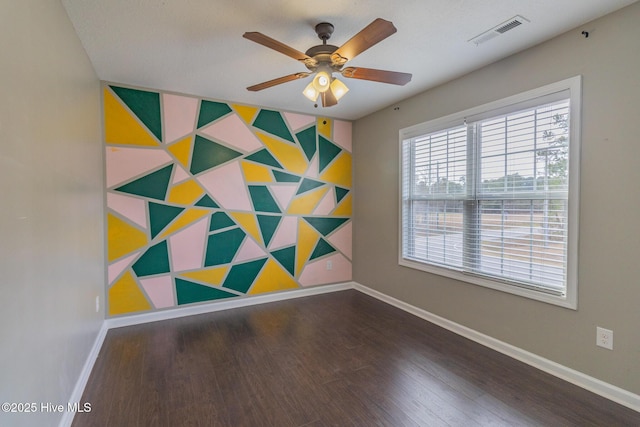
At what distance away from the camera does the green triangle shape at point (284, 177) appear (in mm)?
3943

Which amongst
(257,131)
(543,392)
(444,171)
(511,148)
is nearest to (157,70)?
(257,131)

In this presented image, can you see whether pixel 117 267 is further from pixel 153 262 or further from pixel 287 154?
pixel 287 154

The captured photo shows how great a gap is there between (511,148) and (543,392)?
1.86 metres

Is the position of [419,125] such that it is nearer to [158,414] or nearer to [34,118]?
[34,118]

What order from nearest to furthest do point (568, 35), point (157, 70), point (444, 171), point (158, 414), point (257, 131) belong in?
point (158, 414)
point (568, 35)
point (157, 70)
point (444, 171)
point (257, 131)

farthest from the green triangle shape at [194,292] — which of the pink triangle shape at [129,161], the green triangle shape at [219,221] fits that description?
Answer: the pink triangle shape at [129,161]

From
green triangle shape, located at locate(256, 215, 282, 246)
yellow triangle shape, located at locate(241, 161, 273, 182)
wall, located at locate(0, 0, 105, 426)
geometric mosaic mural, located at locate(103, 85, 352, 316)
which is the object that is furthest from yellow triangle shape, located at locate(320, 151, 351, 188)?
wall, located at locate(0, 0, 105, 426)

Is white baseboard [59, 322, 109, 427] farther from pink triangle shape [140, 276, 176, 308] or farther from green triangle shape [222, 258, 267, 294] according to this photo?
green triangle shape [222, 258, 267, 294]

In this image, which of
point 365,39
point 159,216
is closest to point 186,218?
point 159,216

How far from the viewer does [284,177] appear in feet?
13.1

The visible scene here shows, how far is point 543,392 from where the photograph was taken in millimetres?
2035

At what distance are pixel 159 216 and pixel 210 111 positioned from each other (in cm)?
136

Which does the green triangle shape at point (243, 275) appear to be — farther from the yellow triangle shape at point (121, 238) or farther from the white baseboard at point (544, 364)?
the white baseboard at point (544, 364)

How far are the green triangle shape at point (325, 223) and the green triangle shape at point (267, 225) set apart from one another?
0.47 metres
